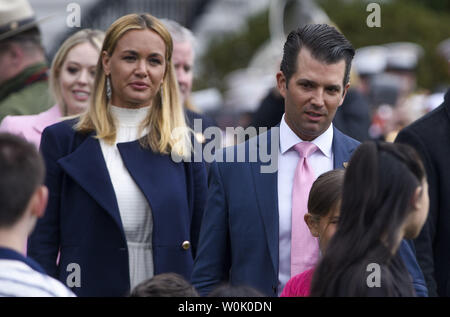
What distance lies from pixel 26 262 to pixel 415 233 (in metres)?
1.49

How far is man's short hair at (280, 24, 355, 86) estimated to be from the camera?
14.9 ft

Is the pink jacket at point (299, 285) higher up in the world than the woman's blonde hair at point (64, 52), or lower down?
lower down

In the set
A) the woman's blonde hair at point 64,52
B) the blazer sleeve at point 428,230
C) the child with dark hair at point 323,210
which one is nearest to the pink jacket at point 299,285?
the child with dark hair at point 323,210

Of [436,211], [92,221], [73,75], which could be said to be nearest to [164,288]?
[92,221]

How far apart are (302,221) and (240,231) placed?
28cm

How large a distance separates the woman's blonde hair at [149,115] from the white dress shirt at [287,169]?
0.77 metres

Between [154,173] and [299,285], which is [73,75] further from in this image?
[299,285]

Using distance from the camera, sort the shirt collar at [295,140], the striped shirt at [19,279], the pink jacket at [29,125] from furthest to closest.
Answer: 1. the pink jacket at [29,125]
2. the shirt collar at [295,140]
3. the striped shirt at [19,279]

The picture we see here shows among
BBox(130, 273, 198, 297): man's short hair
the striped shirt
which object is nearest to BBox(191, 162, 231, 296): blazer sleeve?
BBox(130, 273, 198, 297): man's short hair

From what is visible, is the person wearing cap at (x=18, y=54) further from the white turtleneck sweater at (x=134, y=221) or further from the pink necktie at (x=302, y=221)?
the pink necktie at (x=302, y=221)

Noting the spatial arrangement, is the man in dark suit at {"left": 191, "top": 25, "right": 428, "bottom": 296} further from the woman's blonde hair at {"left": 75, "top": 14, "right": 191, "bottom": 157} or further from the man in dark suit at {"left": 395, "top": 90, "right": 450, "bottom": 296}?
the woman's blonde hair at {"left": 75, "top": 14, "right": 191, "bottom": 157}

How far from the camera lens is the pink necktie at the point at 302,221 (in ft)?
14.4

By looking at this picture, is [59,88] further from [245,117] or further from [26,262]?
[245,117]

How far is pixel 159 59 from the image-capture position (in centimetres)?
520
